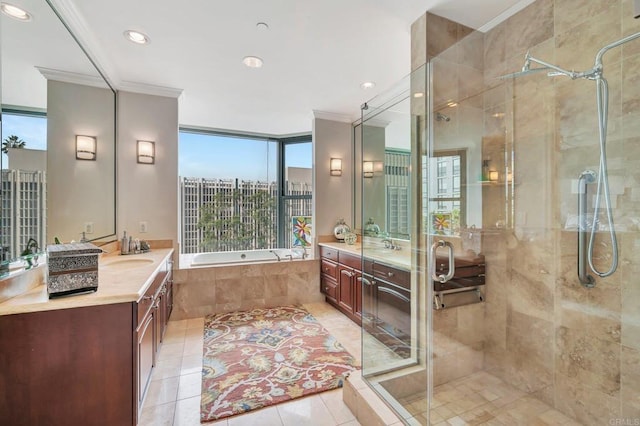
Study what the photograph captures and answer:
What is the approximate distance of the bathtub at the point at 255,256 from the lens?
3.88 meters

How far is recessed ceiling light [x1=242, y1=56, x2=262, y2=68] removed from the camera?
8.19ft

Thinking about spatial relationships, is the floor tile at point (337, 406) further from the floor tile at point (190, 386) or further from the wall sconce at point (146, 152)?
the wall sconce at point (146, 152)

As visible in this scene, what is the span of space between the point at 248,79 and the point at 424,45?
1792 millimetres

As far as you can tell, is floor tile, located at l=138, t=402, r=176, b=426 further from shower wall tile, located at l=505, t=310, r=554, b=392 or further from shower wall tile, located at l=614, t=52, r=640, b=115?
shower wall tile, located at l=614, t=52, r=640, b=115

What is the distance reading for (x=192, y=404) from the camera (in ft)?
6.07

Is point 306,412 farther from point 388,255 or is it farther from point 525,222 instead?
point 525,222

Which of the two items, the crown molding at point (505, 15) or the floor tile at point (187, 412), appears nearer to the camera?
the floor tile at point (187, 412)

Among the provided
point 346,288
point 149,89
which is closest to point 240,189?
point 149,89

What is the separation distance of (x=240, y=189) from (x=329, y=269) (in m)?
1.96

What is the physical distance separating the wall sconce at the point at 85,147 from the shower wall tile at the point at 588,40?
3713 millimetres

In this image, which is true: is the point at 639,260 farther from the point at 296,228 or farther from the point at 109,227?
the point at 109,227

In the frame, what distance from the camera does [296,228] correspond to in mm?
4551

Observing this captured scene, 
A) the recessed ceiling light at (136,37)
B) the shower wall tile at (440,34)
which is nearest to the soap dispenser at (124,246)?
the recessed ceiling light at (136,37)

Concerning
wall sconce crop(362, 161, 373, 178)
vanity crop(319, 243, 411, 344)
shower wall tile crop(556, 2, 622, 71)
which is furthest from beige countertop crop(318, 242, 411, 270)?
shower wall tile crop(556, 2, 622, 71)
